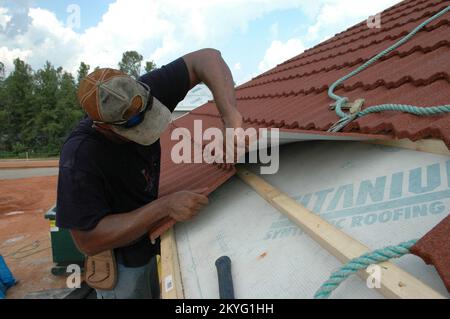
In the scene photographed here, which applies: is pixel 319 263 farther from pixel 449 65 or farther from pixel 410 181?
pixel 449 65

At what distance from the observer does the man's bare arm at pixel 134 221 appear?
5.99ft

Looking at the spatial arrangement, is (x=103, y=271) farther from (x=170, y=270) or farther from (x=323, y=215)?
(x=323, y=215)

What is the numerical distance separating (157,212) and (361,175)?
44.2 inches

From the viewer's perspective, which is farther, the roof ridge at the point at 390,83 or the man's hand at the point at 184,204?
the man's hand at the point at 184,204

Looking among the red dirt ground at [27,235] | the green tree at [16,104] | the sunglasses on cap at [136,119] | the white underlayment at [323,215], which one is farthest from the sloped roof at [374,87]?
the green tree at [16,104]

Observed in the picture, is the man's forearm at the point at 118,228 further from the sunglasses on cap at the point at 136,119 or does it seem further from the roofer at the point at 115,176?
the sunglasses on cap at the point at 136,119

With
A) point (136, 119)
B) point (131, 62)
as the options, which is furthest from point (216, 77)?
point (131, 62)

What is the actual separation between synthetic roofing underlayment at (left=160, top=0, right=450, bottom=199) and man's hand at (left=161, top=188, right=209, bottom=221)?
0.16 m

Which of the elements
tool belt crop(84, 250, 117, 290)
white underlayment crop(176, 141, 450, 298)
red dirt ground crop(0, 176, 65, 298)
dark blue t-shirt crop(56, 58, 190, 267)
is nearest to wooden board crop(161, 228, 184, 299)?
white underlayment crop(176, 141, 450, 298)

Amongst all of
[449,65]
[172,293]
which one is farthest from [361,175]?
[172,293]

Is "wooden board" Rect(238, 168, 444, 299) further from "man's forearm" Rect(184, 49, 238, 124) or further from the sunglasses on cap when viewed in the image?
the sunglasses on cap

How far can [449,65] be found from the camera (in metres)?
1.78

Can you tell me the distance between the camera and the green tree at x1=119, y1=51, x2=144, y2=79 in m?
61.4

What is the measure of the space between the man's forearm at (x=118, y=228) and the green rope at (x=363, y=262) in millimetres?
1102
